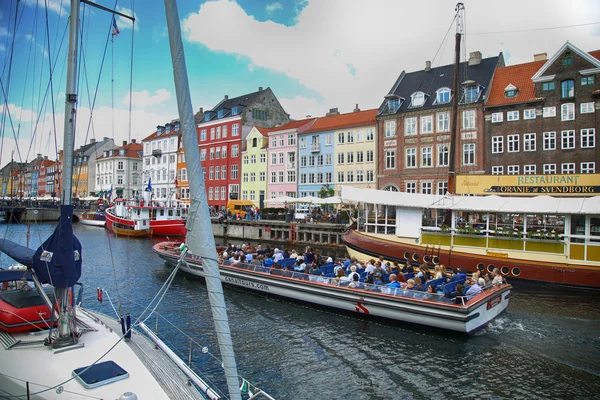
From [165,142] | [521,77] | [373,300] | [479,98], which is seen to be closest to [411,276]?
[373,300]

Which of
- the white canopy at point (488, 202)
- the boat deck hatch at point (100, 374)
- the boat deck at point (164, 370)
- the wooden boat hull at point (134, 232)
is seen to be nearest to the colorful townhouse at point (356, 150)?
the white canopy at point (488, 202)

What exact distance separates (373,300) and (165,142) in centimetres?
6582

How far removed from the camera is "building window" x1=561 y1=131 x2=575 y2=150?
34000 millimetres

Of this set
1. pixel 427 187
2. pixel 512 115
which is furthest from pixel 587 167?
pixel 427 187

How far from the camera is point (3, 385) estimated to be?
7.02m

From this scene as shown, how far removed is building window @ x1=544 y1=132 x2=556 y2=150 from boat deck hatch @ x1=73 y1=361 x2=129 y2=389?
122ft

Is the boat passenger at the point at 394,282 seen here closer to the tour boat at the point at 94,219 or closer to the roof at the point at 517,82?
the roof at the point at 517,82

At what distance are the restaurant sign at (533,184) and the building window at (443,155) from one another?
1287 cm

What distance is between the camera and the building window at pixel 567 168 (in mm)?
33750

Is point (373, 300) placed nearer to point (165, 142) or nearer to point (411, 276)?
point (411, 276)

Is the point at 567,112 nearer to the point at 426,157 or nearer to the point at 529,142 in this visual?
the point at 529,142

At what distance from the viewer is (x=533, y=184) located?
2570 cm

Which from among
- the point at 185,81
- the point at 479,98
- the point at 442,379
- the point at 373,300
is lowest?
the point at 442,379

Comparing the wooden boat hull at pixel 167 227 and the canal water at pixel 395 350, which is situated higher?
the wooden boat hull at pixel 167 227
